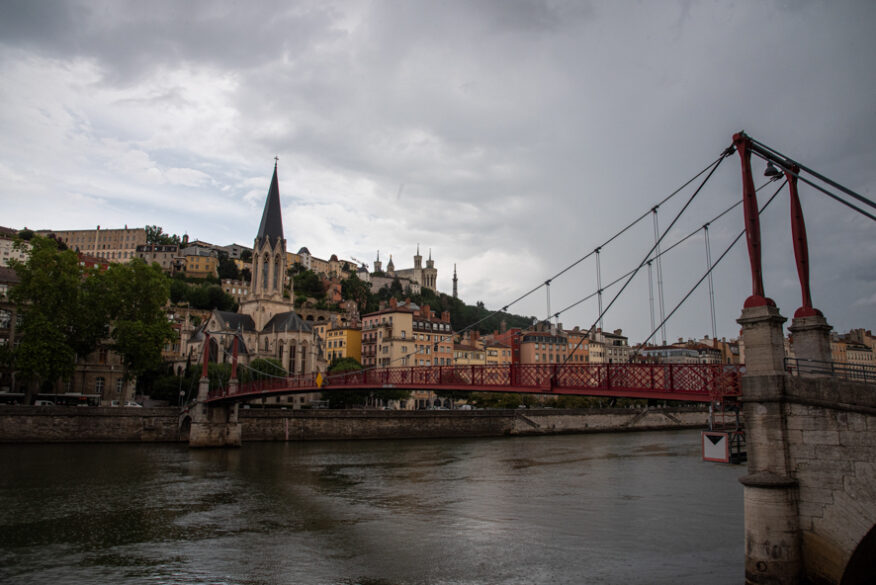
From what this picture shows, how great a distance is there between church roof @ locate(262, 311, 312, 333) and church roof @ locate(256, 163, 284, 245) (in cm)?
888

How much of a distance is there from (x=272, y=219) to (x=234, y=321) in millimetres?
12486

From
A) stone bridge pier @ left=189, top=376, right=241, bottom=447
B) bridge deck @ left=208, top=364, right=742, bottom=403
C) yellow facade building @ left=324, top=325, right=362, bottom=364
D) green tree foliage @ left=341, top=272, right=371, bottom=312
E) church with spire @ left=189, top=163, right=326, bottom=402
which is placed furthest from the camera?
green tree foliage @ left=341, top=272, right=371, bottom=312

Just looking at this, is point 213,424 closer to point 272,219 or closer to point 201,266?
point 272,219

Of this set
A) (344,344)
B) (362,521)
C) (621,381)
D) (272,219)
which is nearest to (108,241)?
(272,219)

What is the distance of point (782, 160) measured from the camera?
34.6 ft

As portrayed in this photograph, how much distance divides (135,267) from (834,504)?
39.5m

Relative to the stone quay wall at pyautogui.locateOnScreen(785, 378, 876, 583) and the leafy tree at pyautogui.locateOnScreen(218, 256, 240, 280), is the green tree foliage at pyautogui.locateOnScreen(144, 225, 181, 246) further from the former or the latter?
the stone quay wall at pyautogui.locateOnScreen(785, 378, 876, 583)

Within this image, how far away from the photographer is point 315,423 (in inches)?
1597

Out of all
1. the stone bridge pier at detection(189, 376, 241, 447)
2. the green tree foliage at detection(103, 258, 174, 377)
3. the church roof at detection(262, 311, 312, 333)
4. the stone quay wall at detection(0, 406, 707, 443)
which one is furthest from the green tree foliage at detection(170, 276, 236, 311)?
the stone bridge pier at detection(189, 376, 241, 447)

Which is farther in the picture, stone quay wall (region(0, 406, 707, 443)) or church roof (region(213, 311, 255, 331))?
church roof (region(213, 311, 255, 331))

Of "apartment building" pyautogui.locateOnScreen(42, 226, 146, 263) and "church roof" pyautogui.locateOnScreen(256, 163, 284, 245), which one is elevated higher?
"apartment building" pyautogui.locateOnScreen(42, 226, 146, 263)

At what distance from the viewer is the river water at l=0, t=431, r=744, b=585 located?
39.2ft

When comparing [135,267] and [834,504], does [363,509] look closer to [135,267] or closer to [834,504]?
[834,504]

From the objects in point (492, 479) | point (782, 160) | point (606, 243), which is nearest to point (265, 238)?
point (492, 479)
